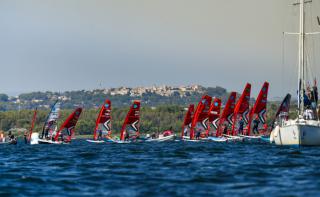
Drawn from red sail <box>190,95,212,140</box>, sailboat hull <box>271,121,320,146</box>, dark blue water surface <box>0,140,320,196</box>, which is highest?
red sail <box>190,95,212,140</box>

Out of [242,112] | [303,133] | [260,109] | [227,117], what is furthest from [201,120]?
[303,133]

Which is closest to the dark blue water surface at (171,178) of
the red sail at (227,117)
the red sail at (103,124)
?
the red sail at (227,117)

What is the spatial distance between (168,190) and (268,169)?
11593 millimetres

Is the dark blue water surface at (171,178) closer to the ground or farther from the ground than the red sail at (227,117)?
closer to the ground

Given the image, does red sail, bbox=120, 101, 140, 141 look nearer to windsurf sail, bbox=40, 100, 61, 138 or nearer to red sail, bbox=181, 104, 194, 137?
red sail, bbox=181, 104, 194, 137

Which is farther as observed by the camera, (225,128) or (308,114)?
(225,128)

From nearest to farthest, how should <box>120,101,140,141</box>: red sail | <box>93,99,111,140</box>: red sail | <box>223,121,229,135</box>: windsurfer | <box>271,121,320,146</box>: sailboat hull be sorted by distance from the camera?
<box>271,121,320,146</box>: sailboat hull, <box>223,121,229,135</box>: windsurfer, <box>120,101,140,141</box>: red sail, <box>93,99,111,140</box>: red sail

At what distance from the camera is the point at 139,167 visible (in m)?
55.8

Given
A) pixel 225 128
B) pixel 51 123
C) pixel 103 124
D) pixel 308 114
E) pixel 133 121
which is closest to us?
pixel 308 114

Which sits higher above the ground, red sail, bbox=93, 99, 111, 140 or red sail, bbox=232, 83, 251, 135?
red sail, bbox=232, 83, 251, 135

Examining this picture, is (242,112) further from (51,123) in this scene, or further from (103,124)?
(51,123)

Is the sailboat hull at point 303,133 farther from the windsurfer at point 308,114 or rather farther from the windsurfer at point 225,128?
the windsurfer at point 225,128

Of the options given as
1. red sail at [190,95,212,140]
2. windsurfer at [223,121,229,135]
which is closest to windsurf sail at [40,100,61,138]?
red sail at [190,95,212,140]

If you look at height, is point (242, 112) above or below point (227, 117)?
above
